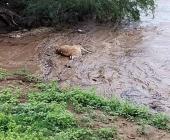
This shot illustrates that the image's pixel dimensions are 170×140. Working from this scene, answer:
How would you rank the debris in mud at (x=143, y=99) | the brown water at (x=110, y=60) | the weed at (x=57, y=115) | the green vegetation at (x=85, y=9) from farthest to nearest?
the green vegetation at (x=85, y=9), the brown water at (x=110, y=60), the debris in mud at (x=143, y=99), the weed at (x=57, y=115)

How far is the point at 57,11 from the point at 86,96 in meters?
7.43

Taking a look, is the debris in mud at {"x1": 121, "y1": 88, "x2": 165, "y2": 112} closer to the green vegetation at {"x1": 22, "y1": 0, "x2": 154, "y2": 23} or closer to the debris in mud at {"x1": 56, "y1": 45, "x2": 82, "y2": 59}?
the debris in mud at {"x1": 56, "y1": 45, "x2": 82, "y2": 59}

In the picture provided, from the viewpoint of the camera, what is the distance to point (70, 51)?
1370 cm

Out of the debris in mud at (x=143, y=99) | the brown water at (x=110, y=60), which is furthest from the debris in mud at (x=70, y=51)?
the debris in mud at (x=143, y=99)

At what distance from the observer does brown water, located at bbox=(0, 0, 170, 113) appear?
442 inches

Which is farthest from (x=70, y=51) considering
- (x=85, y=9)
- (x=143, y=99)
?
(x=143, y=99)

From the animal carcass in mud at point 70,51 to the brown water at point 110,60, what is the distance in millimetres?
207

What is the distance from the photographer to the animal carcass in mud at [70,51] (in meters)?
13.6

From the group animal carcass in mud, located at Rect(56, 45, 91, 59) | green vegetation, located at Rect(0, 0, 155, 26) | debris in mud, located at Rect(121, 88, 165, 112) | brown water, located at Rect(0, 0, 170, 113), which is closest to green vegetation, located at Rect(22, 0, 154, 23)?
Result: green vegetation, located at Rect(0, 0, 155, 26)

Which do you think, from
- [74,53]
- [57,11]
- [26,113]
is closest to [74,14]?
[57,11]

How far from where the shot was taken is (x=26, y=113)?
8.41m

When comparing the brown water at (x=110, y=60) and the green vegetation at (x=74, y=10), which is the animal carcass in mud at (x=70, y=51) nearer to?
the brown water at (x=110, y=60)

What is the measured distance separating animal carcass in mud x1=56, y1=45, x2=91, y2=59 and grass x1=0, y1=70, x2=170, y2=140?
3.27 meters

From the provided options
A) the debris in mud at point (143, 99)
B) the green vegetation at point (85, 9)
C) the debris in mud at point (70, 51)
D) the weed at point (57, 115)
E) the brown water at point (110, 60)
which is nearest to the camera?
the weed at point (57, 115)
